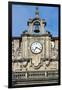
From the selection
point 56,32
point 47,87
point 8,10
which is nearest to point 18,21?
point 8,10

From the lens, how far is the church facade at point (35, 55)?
89.4 inches

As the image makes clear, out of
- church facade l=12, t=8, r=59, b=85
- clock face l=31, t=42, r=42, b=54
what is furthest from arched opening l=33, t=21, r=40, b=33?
clock face l=31, t=42, r=42, b=54

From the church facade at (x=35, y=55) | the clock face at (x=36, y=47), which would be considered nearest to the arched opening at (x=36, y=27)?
the church facade at (x=35, y=55)

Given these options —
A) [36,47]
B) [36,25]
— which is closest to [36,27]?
[36,25]

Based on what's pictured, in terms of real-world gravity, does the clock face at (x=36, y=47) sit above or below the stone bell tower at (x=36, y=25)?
below

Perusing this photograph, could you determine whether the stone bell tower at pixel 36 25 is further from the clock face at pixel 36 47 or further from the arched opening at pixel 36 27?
the clock face at pixel 36 47

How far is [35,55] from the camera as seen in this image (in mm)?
2328

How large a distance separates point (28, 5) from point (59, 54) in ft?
2.10

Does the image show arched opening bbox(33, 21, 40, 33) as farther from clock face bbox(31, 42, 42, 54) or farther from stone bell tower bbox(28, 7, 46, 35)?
clock face bbox(31, 42, 42, 54)

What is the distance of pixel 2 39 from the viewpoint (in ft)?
7.36

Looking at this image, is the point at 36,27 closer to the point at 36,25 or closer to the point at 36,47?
the point at 36,25

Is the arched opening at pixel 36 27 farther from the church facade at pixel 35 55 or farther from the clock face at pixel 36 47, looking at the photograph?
the clock face at pixel 36 47

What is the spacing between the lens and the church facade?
227 centimetres

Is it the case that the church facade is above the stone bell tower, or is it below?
below
